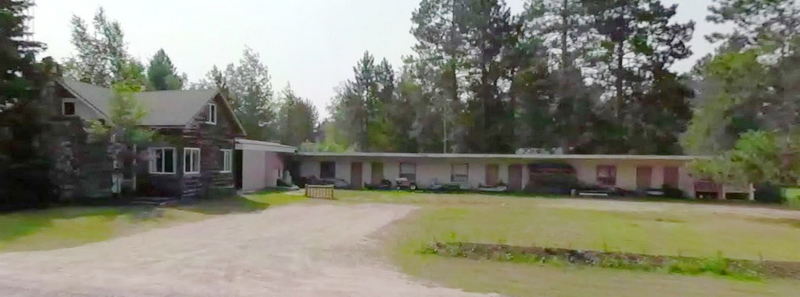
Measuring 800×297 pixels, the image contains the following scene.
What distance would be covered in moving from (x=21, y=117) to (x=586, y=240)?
18907 millimetres

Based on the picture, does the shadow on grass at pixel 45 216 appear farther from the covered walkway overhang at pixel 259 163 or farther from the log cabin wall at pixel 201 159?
the covered walkway overhang at pixel 259 163

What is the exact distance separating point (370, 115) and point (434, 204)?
32.5 m

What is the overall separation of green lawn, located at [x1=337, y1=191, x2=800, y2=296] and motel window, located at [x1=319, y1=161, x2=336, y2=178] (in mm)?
11809

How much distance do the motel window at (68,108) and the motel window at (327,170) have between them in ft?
54.7

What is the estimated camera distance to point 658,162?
34.0 meters

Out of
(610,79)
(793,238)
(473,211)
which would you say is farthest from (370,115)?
(793,238)

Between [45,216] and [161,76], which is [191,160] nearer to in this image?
[45,216]

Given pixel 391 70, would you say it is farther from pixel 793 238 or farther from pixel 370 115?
pixel 793 238

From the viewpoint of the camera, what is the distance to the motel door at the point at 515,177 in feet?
120

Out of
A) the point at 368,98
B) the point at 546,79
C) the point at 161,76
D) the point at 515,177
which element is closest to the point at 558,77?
the point at 546,79

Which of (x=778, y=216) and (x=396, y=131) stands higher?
(x=396, y=131)

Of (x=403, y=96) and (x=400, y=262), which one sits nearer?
(x=400, y=262)

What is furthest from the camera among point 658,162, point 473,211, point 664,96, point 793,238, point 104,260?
point 664,96

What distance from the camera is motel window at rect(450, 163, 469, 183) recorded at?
37188 millimetres
